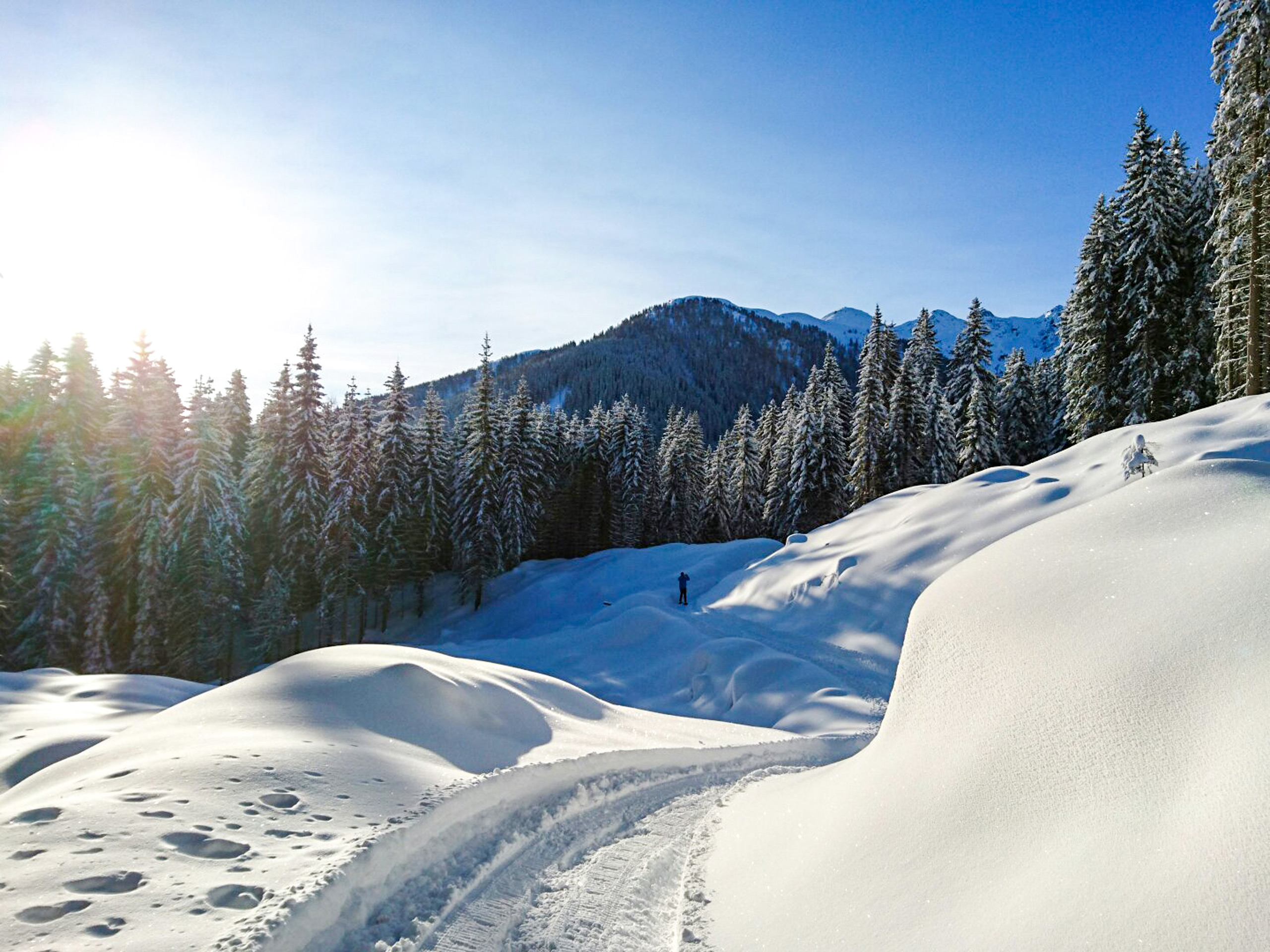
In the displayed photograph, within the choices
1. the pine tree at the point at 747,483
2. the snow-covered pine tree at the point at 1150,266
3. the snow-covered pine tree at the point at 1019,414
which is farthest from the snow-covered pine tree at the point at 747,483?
the snow-covered pine tree at the point at 1150,266

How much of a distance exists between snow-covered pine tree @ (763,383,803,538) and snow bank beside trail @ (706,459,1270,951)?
133 ft

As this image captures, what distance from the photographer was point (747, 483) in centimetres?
5531

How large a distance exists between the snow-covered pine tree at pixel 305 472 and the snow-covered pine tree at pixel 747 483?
3187cm

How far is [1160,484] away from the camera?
15.9 ft

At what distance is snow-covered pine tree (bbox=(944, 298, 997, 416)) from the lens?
128 ft

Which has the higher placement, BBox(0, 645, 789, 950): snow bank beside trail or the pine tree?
the pine tree

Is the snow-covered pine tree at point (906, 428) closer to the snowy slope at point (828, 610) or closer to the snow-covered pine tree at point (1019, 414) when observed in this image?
the snow-covered pine tree at point (1019, 414)

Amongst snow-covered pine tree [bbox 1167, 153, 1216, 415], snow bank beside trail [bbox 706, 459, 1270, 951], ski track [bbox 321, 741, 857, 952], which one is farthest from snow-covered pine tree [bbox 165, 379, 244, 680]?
snow-covered pine tree [bbox 1167, 153, 1216, 415]

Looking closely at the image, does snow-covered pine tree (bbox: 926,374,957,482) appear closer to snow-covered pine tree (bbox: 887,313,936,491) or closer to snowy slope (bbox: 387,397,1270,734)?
snow-covered pine tree (bbox: 887,313,936,491)

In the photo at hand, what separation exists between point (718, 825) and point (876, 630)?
14322mm

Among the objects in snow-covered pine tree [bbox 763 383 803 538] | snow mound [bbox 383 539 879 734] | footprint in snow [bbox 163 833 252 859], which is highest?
snow-covered pine tree [bbox 763 383 803 538]

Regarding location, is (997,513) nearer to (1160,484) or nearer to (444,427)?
(1160,484)

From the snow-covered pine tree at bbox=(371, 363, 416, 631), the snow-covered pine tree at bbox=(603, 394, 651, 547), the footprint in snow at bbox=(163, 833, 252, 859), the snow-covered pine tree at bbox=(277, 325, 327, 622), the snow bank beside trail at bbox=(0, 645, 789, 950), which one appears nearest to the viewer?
the snow bank beside trail at bbox=(0, 645, 789, 950)

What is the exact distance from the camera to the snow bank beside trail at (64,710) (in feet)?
30.5
